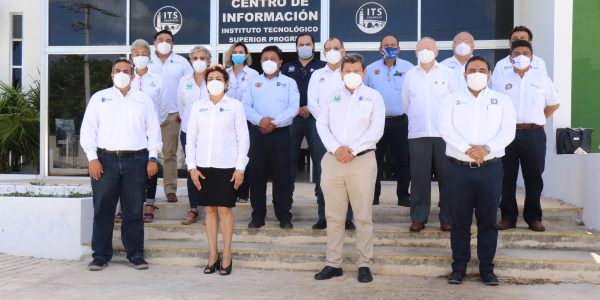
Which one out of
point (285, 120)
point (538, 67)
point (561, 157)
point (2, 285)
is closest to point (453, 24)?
point (561, 157)

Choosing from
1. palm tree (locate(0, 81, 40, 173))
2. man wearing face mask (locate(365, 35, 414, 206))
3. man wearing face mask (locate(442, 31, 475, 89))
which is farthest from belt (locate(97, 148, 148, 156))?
palm tree (locate(0, 81, 40, 173))

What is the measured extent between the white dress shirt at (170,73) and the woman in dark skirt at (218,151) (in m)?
1.69

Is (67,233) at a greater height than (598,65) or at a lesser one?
lesser

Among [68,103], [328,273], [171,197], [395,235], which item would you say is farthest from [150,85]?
[68,103]

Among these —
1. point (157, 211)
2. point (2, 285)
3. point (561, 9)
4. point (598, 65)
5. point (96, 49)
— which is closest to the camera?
point (2, 285)

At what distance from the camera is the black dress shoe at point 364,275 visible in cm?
487

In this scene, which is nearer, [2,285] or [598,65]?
[2,285]

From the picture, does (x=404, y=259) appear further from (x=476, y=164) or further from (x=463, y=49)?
(x=463, y=49)

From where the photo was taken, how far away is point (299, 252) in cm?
541

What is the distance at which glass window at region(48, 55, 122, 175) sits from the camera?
1043 centimetres

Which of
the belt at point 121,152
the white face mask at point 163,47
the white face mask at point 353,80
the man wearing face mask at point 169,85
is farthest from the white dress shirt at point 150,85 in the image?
the white face mask at point 353,80

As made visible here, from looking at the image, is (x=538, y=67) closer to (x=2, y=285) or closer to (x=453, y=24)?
(x=453, y=24)

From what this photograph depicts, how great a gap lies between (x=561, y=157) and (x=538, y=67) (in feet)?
6.31

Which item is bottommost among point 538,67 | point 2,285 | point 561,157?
point 2,285
